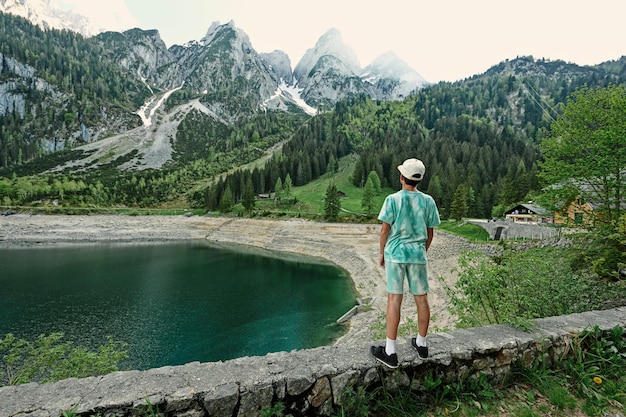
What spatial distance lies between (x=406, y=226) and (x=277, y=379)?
2.19 meters

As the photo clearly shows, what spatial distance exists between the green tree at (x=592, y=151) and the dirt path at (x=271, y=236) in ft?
39.4

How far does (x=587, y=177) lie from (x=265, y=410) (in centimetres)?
988

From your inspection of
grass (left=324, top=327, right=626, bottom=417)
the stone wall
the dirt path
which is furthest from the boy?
the dirt path

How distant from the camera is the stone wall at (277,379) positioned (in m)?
2.66

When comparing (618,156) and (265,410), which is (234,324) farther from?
(618,156)

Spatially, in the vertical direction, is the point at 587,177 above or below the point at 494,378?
above

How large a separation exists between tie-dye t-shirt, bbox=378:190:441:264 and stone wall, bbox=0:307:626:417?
3.92 ft

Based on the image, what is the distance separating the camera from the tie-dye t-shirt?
3.43 metres

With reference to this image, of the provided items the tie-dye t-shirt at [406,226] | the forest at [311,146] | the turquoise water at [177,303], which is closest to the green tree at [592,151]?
the tie-dye t-shirt at [406,226]

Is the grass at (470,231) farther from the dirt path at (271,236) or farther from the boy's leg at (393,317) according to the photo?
the boy's leg at (393,317)

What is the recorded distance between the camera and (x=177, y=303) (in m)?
22.6

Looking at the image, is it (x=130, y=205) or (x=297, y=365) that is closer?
(x=297, y=365)

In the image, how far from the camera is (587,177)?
7.92 m

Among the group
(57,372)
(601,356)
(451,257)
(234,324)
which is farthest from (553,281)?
(451,257)
